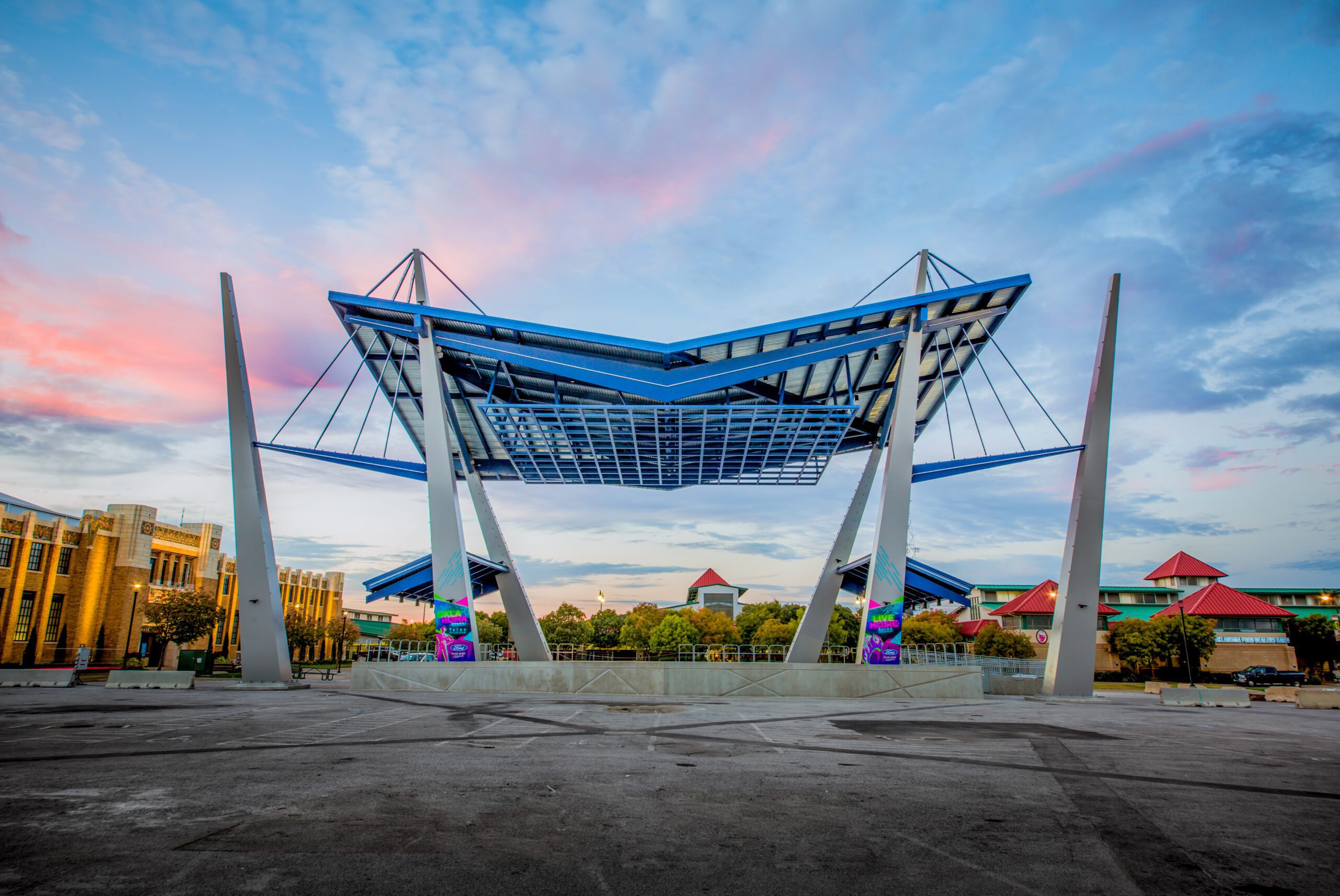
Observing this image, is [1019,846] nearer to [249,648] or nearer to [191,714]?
[191,714]

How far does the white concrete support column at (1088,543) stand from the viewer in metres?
27.7

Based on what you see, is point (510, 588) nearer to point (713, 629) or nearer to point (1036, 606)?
point (713, 629)

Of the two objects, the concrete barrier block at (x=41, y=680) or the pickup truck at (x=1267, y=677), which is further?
the pickup truck at (x=1267, y=677)

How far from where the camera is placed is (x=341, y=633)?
Answer: 3253 inches

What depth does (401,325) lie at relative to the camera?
102 feet

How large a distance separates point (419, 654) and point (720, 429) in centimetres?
2174

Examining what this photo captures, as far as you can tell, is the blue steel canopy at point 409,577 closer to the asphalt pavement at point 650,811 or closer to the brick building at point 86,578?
the brick building at point 86,578

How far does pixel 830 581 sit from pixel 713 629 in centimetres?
5946

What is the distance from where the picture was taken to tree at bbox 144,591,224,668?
49.3 metres

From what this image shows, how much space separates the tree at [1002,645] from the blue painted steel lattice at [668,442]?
98.8 feet

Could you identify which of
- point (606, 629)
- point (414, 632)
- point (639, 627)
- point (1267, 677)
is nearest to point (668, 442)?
point (1267, 677)

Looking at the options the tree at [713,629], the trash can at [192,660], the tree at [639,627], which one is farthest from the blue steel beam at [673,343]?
the tree at [713,629]

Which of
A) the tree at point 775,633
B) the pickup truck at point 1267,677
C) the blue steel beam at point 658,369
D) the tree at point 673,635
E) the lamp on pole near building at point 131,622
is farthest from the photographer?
the tree at point 775,633

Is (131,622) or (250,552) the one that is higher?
(250,552)
